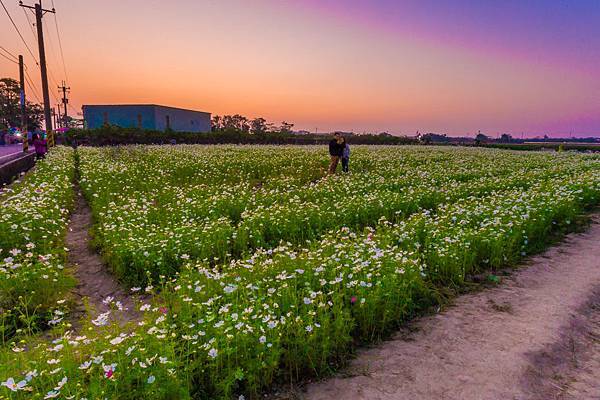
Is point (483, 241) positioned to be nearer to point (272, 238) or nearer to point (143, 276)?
point (272, 238)

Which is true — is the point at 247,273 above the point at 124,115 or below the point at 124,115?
below

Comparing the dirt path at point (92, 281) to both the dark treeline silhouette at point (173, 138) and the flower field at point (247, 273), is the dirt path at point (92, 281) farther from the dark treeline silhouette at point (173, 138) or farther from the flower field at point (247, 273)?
the dark treeline silhouette at point (173, 138)

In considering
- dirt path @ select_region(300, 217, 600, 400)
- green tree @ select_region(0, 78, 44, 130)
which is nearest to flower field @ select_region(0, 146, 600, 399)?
dirt path @ select_region(300, 217, 600, 400)

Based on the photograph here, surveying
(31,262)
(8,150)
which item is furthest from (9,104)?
(31,262)

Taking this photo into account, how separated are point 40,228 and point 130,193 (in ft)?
18.7

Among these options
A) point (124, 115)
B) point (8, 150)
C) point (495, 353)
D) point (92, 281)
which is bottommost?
point (92, 281)

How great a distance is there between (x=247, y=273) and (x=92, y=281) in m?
3.69

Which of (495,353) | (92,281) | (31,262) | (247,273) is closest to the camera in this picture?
(495,353)

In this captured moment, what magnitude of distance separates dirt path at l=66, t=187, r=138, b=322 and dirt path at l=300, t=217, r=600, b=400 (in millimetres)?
3592

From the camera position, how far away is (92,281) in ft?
24.9

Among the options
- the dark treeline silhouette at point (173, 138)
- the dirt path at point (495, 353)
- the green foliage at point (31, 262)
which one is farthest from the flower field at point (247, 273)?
the dark treeline silhouette at point (173, 138)

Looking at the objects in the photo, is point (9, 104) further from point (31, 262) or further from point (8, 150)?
point (31, 262)

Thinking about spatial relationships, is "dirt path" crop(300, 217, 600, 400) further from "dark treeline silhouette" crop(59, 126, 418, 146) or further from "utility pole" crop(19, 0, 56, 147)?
"dark treeline silhouette" crop(59, 126, 418, 146)

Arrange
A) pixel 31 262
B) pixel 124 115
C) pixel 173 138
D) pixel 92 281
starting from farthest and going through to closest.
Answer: pixel 124 115, pixel 173 138, pixel 92 281, pixel 31 262
